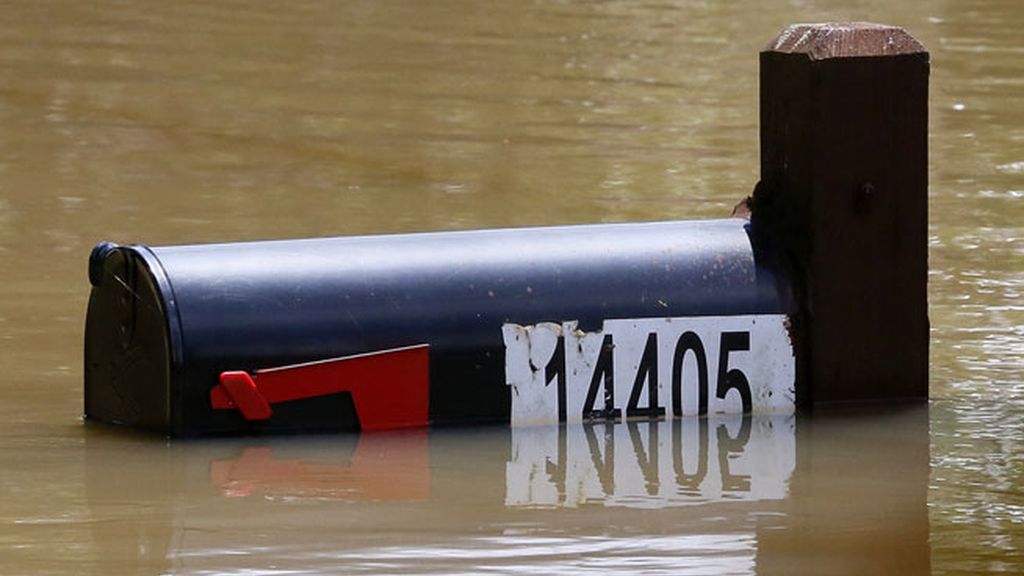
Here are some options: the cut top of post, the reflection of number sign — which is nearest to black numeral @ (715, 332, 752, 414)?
the reflection of number sign

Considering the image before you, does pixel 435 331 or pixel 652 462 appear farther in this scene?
pixel 435 331

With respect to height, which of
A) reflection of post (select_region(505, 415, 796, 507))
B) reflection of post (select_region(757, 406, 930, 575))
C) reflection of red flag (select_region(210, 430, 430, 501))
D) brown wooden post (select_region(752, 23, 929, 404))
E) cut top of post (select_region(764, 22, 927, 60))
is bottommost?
reflection of post (select_region(757, 406, 930, 575))

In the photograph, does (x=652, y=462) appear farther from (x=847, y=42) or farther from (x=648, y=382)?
(x=847, y=42)

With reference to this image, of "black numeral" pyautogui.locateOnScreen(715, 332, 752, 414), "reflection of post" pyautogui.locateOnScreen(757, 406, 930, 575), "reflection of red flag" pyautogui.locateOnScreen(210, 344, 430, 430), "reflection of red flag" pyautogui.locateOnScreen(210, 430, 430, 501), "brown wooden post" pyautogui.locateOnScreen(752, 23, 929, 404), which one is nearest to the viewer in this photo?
"reflection of post" pyautogui.locateOnScreen(757, 406, 930, 575)

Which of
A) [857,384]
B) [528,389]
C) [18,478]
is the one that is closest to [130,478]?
[18,478]

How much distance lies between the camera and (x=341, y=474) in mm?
5602

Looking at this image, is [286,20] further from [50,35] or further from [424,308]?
[424,308]

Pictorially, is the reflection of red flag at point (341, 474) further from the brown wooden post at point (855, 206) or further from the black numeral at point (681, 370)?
the brown wooden post at point (855, 206)

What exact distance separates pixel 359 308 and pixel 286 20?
982 centimetres

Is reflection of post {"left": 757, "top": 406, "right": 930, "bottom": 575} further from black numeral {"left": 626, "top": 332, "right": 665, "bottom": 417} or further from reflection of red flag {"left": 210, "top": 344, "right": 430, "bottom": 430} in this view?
reflection of red flag {"left": 210, "top": 344, "right": 430, "bottom": 430}

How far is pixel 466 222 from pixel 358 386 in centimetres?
356

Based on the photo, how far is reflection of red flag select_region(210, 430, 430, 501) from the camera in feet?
17.8

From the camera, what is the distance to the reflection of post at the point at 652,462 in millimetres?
5484

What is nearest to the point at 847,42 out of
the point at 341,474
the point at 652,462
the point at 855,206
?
the point at 855,206
